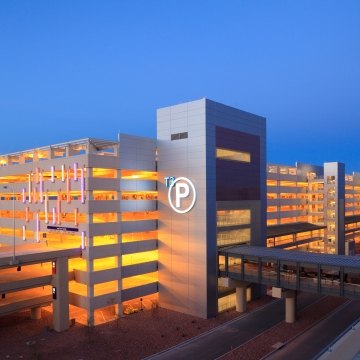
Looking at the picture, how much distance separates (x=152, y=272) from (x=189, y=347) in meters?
16.3

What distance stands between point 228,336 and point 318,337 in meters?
10.2

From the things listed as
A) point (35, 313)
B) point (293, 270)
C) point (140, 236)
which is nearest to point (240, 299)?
point (293, 270)

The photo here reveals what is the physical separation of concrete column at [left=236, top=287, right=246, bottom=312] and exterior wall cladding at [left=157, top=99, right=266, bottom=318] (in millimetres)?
3991

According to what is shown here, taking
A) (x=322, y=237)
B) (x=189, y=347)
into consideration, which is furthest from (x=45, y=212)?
(x=322, y=237)

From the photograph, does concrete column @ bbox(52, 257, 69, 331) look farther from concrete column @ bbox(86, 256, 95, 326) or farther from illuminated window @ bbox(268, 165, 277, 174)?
illuminated window @ bbox(268, 165, 277, 174)

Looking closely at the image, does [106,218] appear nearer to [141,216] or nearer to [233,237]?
[141,216]

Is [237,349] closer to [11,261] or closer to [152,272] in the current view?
[152,272]

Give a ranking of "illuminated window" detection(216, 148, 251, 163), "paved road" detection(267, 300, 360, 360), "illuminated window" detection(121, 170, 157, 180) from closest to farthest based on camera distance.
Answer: "paved road" detection(267, 300, 360, 360) < "illuminated window" detection(216, 148, 251, 163) < "illuminated window" detection(121, 170, 157, 180)

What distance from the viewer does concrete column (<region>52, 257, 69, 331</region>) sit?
45188mm

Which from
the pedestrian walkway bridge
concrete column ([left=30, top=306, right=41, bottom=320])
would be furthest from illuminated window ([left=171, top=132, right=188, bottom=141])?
concrete column ([left=30, top=306, right=41, bottom=320])

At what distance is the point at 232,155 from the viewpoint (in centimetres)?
5609

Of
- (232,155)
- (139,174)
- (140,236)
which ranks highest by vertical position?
(232,155)

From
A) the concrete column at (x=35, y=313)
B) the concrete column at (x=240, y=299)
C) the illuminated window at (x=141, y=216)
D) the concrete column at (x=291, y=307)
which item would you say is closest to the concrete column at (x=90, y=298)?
the concrete column at (x=35, y=313)

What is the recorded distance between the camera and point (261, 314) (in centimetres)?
5203
